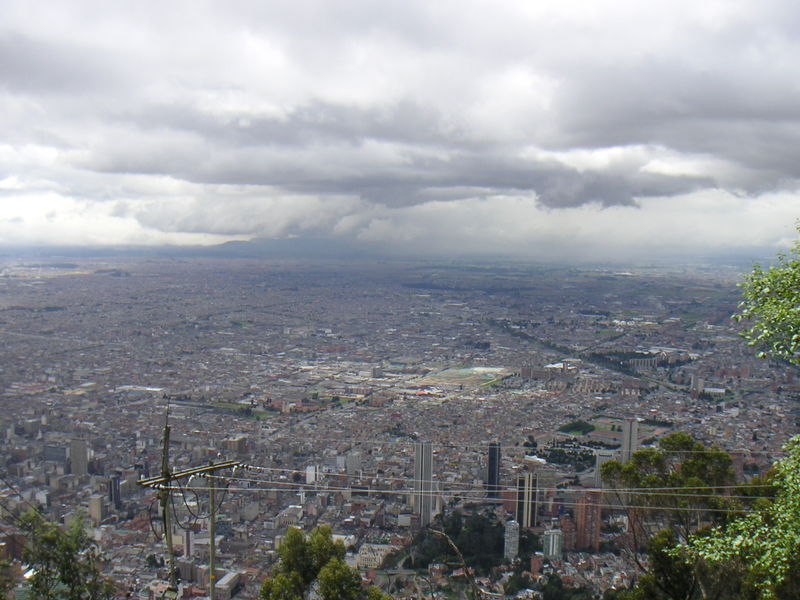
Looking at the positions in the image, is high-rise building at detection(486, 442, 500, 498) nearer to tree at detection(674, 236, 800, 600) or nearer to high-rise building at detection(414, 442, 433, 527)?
high-rise building at detection(414, 442, 433, 527)

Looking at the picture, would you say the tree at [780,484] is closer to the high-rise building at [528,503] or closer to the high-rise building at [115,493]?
the high-rise building at [528,503]

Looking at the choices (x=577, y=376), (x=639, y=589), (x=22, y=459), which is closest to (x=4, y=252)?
(x=22, y=459)

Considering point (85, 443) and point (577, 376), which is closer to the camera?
point (85, 443)

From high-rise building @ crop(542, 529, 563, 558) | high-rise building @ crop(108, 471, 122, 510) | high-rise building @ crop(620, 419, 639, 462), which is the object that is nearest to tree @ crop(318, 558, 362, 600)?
high-rise building @ crop(542, 529, 563, 558)

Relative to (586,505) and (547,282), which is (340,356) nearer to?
(586,505)

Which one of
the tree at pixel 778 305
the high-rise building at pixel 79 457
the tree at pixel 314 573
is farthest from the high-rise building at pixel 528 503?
the high-rise building at pixel 79 457
